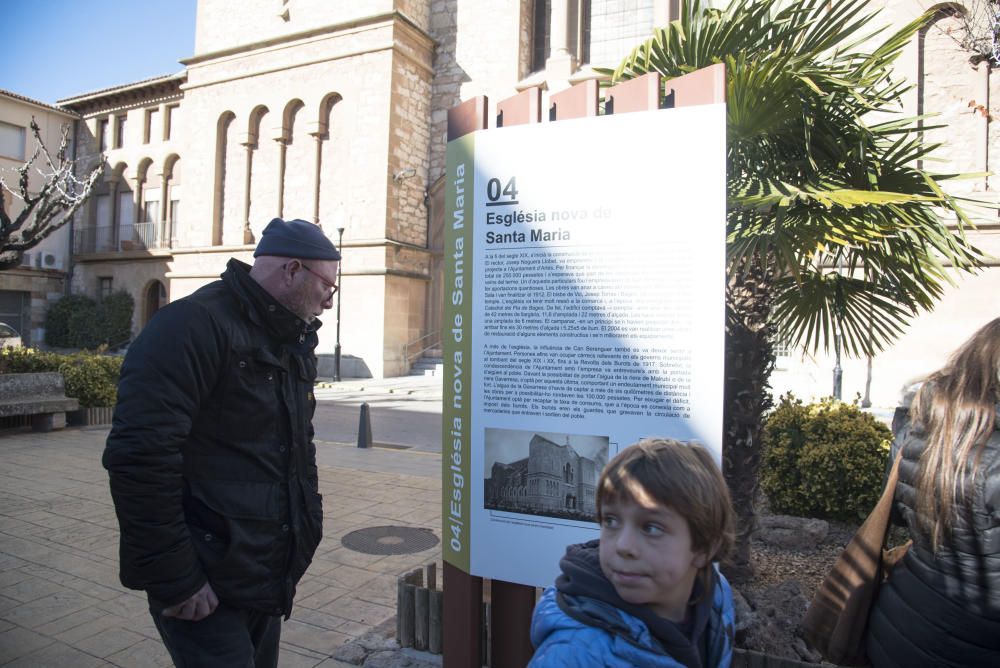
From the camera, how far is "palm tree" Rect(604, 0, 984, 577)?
11.0 ft

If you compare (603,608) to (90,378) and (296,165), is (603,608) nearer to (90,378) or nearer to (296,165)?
(90,378)

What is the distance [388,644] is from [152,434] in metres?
2.18

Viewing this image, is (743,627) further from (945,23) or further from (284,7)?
(284,7)

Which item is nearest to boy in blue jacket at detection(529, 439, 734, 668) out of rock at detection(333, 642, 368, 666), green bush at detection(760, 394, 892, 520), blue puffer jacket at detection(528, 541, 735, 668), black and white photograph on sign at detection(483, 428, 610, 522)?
blue puffer jacket at detection(528, 541, 735, 668)

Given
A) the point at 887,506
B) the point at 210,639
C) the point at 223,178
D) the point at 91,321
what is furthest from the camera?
the point at 91,321

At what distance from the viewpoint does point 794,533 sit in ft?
15.4

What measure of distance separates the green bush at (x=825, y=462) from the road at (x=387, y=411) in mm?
5675

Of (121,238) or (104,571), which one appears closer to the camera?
(104,571)

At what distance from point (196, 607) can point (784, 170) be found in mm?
3903

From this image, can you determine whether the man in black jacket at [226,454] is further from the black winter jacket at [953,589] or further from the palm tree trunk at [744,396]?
the palm tree trunk at [744,396]

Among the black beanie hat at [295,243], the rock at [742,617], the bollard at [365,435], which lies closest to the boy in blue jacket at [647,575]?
the black beanie hat at [295,243]

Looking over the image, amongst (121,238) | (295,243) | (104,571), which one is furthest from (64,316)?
(295,243)

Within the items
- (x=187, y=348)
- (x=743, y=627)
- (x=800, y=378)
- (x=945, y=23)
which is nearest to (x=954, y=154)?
(x=945, y=23)

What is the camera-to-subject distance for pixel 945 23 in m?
16.3
